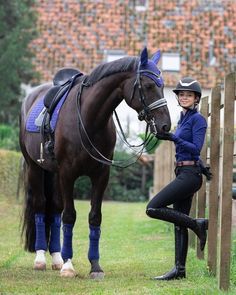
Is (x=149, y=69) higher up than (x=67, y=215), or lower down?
higher up

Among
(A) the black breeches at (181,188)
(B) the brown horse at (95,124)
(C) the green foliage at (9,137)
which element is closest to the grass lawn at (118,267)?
(B) the brown horse at (95,124)

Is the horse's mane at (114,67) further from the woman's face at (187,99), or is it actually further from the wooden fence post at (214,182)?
the wooden fence post at (214,182)

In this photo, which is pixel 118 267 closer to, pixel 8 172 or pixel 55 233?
pixel 55 233

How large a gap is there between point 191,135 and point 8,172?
14864mm

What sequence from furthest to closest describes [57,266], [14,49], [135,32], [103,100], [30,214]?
[135,32] < [14,49] < [30,214] < [57,266] < [103,100]

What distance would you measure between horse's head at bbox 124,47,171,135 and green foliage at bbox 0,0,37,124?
22.6 m

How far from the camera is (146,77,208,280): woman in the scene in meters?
8.37

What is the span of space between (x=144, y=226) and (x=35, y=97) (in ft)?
20.5

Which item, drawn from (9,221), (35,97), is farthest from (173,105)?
(35,97)

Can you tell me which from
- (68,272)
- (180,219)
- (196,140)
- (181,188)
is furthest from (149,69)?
(68,272)

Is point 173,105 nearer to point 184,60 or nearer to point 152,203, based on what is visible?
point 184,60

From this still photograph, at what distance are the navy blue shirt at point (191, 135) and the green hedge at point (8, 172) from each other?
43.4ft

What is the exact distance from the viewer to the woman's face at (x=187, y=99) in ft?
28.1

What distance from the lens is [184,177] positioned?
27.6ft
